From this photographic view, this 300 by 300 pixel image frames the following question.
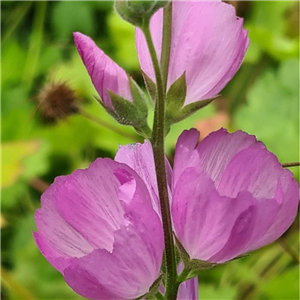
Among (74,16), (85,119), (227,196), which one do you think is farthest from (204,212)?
(74,16)

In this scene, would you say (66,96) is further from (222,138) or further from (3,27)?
(3,27)

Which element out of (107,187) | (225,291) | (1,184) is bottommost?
(225,291)

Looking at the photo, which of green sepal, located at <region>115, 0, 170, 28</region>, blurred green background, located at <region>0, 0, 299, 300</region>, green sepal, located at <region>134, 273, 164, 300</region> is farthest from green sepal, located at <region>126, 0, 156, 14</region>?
blurred green background, located at <region>0, 0, 299, 300</region>

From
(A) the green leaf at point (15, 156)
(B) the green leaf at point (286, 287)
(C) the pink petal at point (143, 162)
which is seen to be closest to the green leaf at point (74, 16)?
(A) the green leaf at point (15, 156)

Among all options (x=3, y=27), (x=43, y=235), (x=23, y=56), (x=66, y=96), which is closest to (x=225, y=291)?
(x=66, y=96)

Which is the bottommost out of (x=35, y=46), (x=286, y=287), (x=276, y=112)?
(x=286, y=287)

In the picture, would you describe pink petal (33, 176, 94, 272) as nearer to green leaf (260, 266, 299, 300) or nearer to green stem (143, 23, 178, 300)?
green stem (143, 23, 178, 300)

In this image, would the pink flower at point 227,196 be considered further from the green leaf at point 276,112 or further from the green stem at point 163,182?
the green leaf at point 276,112

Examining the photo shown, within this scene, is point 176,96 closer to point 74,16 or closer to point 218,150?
point 218,150
